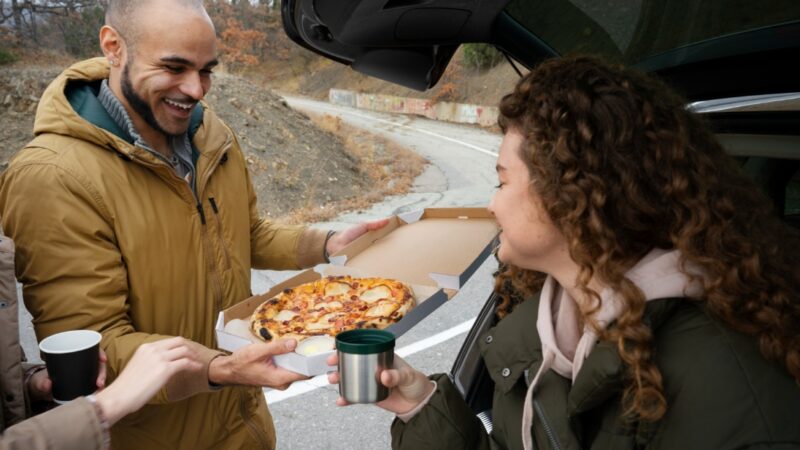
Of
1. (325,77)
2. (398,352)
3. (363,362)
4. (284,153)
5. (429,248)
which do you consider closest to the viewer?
(363,362)

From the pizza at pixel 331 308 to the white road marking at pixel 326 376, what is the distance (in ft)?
5.05

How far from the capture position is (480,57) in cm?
3053

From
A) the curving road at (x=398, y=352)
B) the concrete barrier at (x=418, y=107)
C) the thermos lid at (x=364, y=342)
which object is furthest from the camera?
the concrete barrier at (x=418, y=107)

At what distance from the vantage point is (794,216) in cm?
245

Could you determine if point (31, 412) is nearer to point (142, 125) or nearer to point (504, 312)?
point (142, 125)

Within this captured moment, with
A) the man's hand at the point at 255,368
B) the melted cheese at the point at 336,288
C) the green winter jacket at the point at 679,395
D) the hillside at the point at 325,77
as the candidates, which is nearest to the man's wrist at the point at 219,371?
the man's hand at the point at 255,368

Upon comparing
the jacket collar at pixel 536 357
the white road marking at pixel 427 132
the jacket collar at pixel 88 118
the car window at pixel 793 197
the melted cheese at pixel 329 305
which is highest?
the jacket collar at pixel 88 118

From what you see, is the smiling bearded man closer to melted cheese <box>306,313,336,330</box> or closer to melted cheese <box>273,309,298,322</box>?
melted cheese <box>273,309,298,322</box>

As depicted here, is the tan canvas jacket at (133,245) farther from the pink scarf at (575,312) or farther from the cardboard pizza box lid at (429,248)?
the pink scarf at (575,312)

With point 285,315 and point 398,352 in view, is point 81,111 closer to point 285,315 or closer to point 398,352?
point 285,315

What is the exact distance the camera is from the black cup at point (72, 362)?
1634mm

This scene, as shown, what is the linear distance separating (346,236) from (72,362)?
136 cm

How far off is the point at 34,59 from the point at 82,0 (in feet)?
14.1

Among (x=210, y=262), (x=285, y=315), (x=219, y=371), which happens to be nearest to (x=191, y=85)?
(x=210, y=262)
